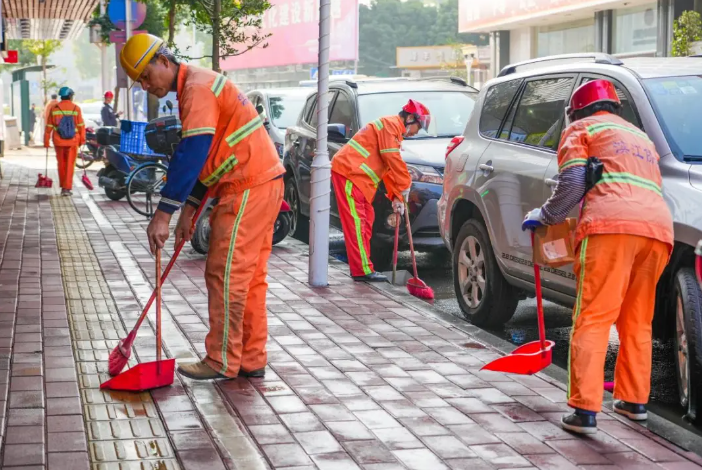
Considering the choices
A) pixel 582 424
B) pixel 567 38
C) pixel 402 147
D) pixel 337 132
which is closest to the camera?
pixel 582 424

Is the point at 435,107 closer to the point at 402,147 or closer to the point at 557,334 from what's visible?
the point at 402,147

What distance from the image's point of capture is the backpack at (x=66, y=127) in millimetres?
17938

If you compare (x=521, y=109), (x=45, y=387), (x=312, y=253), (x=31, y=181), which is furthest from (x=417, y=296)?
(x=31, y=181)

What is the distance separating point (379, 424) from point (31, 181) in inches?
708

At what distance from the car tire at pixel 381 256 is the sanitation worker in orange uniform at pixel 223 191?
483cm

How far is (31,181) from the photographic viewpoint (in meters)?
22.0

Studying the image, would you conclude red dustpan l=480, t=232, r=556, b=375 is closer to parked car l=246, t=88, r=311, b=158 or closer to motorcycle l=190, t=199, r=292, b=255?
motorcycle l=190, t=199, r=292, b=255

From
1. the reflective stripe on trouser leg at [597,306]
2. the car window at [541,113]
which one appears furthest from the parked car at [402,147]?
the reflective stripe on trouser leg at [597,306]

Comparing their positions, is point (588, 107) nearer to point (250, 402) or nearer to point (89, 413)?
point (250, 402)

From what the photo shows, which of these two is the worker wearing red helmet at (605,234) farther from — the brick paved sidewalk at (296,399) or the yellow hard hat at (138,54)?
the yellow hard hat at (138,54)

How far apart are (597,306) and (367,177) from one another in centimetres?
470

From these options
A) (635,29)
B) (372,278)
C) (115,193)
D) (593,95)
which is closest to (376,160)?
(372,278)

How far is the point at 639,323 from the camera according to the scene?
5402 mm

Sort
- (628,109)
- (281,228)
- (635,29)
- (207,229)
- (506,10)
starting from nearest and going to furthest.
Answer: (628,109), (207,229), (281,228), (635,29), (506,10)
